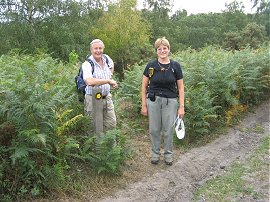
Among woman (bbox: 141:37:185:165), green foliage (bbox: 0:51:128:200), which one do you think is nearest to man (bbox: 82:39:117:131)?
green foliage (bbox: 0:51:128:200)

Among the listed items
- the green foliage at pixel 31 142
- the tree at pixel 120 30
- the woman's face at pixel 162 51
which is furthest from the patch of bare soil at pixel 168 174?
the tree at pixel 120 30

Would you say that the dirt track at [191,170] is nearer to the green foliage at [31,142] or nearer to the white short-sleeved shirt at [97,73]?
the green foliage at [31,142]

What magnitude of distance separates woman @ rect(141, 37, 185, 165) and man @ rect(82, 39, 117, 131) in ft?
2.36

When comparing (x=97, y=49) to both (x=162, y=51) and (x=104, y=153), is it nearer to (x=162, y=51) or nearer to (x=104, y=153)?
(x=162, y=51)

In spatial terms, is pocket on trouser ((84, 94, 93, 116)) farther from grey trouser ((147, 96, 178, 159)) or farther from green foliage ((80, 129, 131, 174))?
A: grey trouser ((147, 96, 178, 159))

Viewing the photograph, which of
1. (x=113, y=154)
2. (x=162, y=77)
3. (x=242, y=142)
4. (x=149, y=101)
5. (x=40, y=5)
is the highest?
(x=40, y=5)

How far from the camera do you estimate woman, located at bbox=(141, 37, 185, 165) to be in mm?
6004

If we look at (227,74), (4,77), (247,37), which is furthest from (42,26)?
(4,77)

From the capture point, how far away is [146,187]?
568 cm

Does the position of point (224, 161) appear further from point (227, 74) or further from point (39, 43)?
point (39, 43)

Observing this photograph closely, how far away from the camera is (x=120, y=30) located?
34.7 meters

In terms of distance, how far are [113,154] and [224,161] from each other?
2638mm

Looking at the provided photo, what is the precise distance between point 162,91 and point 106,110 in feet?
3.37

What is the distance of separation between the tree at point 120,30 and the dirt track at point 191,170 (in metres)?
22.5
